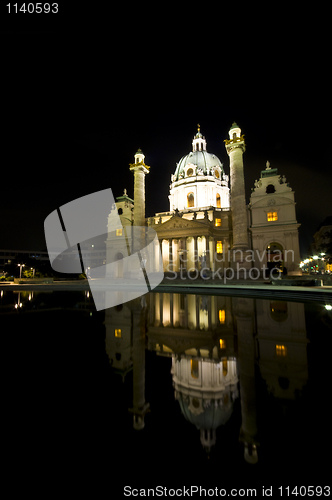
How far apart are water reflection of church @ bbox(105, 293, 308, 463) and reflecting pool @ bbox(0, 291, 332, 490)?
0.02 m

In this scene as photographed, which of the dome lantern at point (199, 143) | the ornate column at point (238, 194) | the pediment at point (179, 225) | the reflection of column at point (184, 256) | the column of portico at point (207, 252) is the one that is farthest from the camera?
the dome lantern at point (199, 143)

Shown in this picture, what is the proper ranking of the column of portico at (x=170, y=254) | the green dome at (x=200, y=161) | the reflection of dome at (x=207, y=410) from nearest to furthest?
the reflection of dome at (x=207, y=410)
the column of portico at (x=170, y=254)
the green dome at (x=200, y=161)

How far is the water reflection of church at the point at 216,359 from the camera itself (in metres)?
3.05

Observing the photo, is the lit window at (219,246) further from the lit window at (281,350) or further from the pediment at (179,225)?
the lit window at (281,350)

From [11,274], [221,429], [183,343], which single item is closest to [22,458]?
[221,429]

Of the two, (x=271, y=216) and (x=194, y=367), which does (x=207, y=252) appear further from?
(x=194, y=367)

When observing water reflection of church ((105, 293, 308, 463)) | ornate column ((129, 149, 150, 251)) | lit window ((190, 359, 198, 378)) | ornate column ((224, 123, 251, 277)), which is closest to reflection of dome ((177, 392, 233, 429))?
water reflection of church ((105, 293, 308, 463))

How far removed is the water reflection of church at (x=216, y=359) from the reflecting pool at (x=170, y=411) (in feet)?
0.08

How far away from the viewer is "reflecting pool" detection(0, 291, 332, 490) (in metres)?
2.14

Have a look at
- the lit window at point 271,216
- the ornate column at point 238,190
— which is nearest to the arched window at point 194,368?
the ornate column at point 238,190

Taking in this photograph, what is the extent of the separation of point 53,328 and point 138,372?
4946mm

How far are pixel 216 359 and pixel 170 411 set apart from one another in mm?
2211

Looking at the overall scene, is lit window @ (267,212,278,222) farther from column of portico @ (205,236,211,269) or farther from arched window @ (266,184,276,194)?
column of portico @ (205,236,211,269)

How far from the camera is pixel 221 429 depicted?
2773 mm
